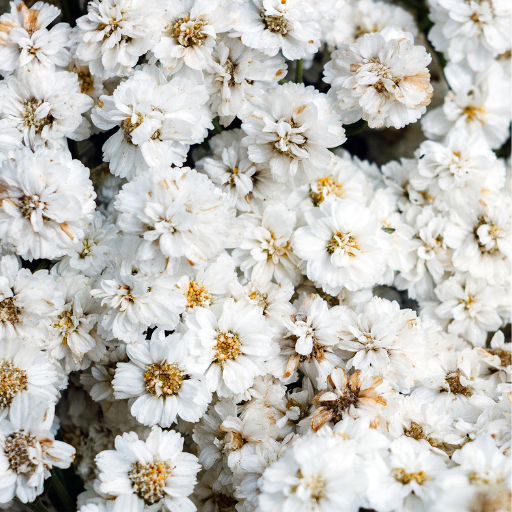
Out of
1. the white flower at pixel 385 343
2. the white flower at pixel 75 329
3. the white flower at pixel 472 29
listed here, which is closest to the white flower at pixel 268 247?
the white flower at pixel 385 343

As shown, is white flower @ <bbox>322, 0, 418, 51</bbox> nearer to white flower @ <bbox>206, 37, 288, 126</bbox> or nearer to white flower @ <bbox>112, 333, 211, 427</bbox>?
white flower @ <bbox>206, 37, 288, 126</bbox>

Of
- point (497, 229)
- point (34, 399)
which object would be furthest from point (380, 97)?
point (34, 399)

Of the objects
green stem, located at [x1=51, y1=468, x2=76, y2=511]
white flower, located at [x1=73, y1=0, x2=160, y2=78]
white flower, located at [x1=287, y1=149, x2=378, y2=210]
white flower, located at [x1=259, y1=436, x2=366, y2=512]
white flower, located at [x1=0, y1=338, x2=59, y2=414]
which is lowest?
green stem, located at [x1=51, y1=468, x2=76, y2=511]

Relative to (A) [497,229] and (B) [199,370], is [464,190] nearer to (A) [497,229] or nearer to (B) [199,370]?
(A) [497,229]

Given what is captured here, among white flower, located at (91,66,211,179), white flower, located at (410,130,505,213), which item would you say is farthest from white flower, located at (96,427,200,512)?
white flower, located at (410,130,505,213)

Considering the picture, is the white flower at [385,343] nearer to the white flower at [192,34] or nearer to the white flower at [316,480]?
the white flower at [316,480]

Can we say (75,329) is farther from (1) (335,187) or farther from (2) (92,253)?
(1) (335,187)

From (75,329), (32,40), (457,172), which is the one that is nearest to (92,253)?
(75,329)
